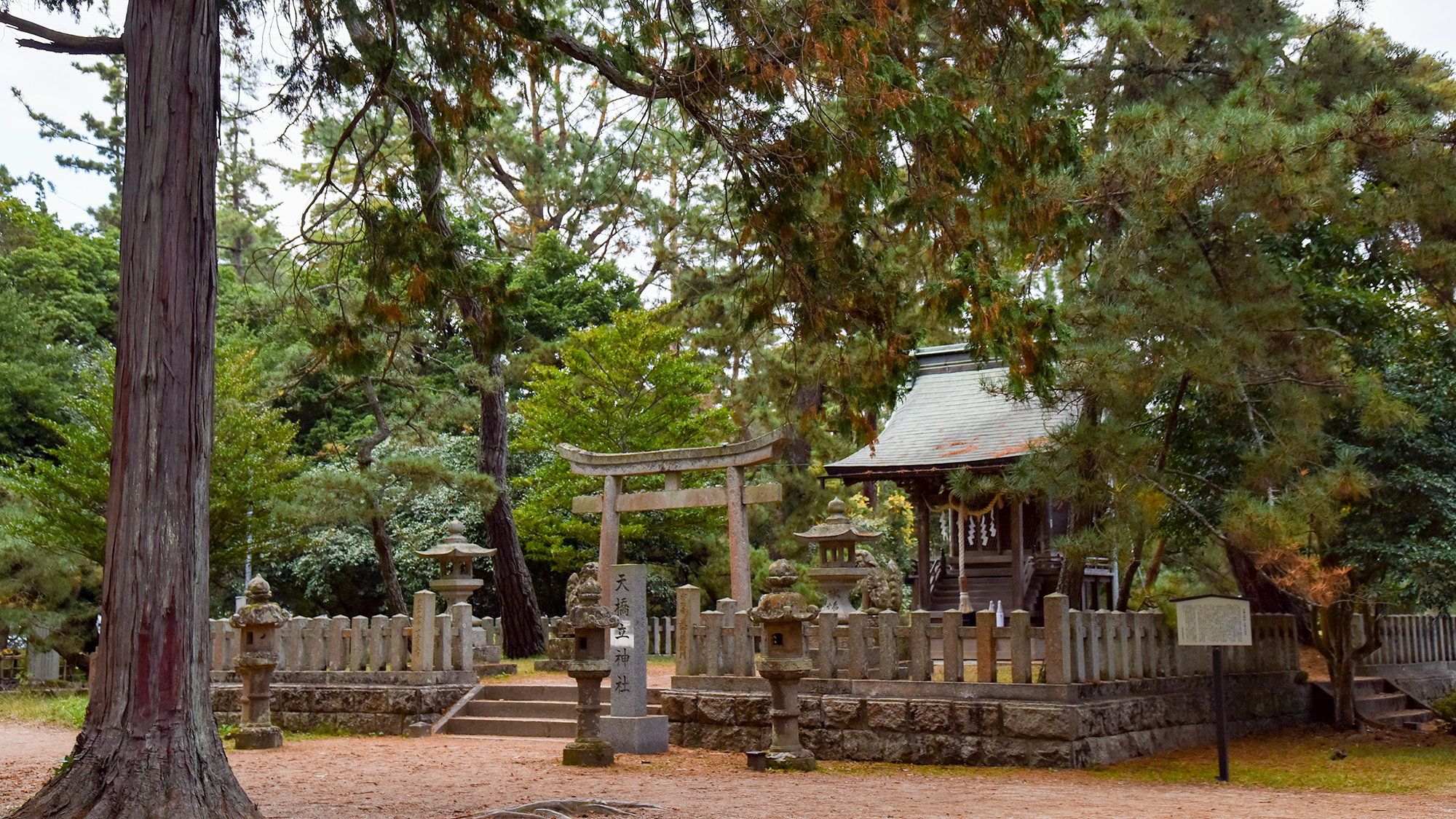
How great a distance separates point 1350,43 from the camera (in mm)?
13008

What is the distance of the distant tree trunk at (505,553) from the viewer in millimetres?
20375

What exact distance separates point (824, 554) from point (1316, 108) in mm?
7865

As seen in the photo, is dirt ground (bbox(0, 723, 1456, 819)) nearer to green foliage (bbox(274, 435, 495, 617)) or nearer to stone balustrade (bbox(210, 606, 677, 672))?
stone balustrade (bbox(210, 606, 677, 672))

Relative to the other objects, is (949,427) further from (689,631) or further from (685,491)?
(689,631)

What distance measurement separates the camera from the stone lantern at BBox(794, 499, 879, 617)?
1559 centimetres

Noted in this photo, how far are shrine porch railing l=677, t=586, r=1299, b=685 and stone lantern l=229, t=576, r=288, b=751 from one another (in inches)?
174

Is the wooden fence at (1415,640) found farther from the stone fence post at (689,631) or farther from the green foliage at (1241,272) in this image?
the stone fence post at (689,631)

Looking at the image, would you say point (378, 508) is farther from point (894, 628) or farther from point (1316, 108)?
point (1316, 108)

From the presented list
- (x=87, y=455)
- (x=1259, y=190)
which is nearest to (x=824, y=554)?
(x=1259, y=190)

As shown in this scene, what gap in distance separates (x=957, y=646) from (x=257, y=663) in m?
7.33

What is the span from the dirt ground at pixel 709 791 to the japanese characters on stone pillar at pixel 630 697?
247 mm

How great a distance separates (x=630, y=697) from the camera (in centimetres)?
1135

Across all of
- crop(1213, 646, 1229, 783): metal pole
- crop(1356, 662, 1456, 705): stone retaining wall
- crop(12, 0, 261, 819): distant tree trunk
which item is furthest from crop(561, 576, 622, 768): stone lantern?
crop(1356, 662, 1456, 705): stone retaining wall

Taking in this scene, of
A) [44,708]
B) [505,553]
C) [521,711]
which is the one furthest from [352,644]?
[505,553]
